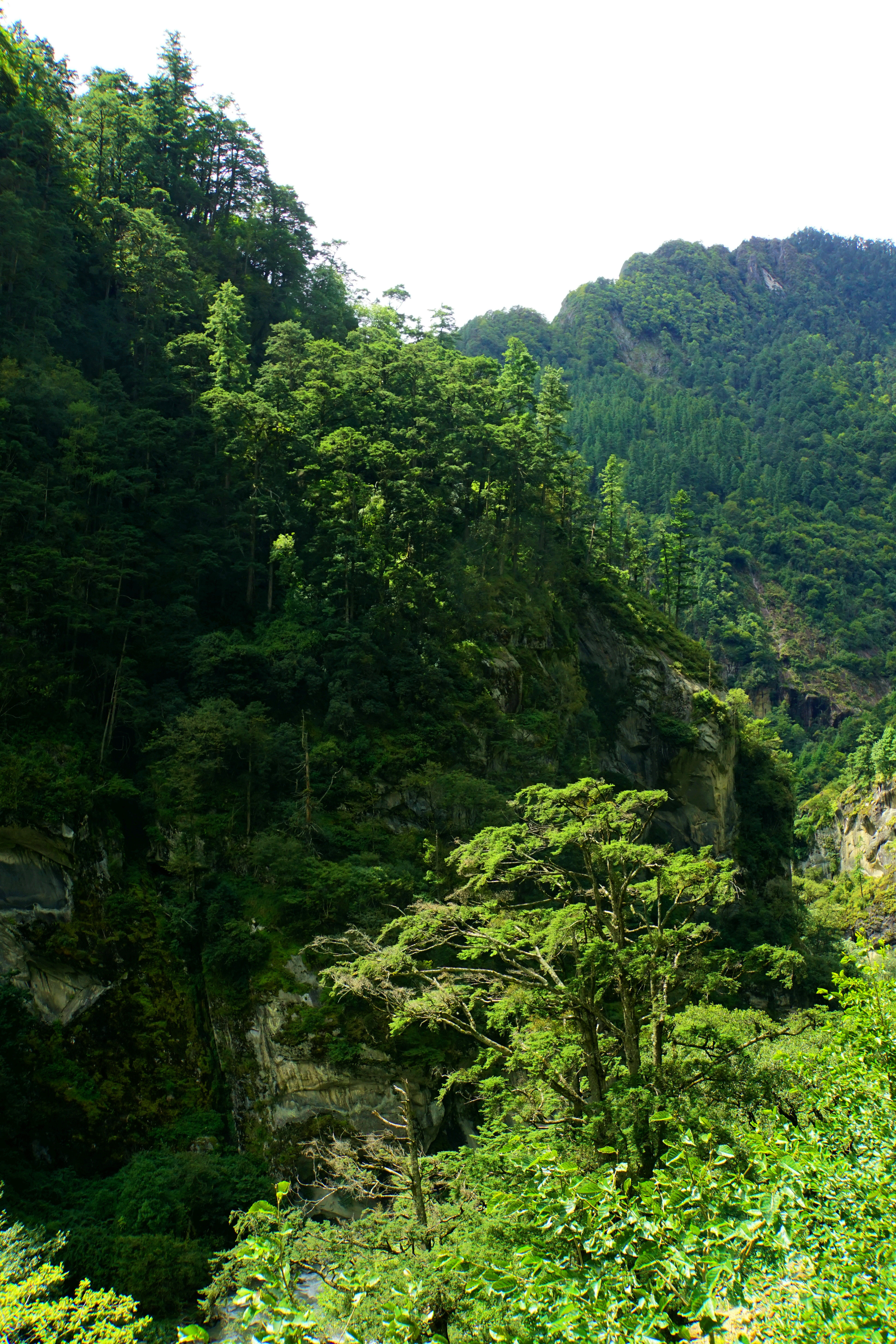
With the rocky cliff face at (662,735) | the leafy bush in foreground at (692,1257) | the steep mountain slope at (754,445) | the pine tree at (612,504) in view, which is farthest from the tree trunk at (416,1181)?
the steep mountain slope at (754,445)

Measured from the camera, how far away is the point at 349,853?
26.2 metres

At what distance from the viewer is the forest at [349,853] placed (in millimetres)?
8953

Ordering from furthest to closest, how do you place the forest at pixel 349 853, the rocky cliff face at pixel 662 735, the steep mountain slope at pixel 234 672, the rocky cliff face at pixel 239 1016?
the rocky cliff face at pixel 662 735
the steep mountain slope at pixel 234 672
the rocky cliff face at pixel 239 1016
the forest at pixel 349 853

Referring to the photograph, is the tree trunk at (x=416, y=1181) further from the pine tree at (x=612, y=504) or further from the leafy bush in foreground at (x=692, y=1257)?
the pine tree at (x=612, y=504)

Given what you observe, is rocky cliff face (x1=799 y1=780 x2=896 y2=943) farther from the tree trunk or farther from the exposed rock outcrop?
the exposed rock outcrop

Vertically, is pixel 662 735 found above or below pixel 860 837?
above

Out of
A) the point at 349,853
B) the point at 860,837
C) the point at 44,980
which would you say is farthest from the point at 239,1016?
the point at 860,837

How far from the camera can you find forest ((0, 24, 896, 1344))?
8.95 meters

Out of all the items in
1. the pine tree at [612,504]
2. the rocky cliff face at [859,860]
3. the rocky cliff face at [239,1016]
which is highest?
the pine tree at [612,504]

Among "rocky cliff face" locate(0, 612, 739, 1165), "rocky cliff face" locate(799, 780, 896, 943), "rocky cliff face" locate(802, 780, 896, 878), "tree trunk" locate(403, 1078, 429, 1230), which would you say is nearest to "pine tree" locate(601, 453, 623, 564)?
"rocky cliff face" locate(799, 780, 896, 943)

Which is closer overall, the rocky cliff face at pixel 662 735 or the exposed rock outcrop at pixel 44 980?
the exposed rock outcrop at pixel 44 980

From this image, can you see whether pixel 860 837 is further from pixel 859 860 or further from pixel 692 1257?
pixel 692 1257

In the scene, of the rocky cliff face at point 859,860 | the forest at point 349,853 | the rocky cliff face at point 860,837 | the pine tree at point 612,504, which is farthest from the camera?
the rocky cliff face at point 860,837

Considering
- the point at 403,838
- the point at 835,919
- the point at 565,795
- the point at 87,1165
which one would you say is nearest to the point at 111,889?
the point at 87,1165
